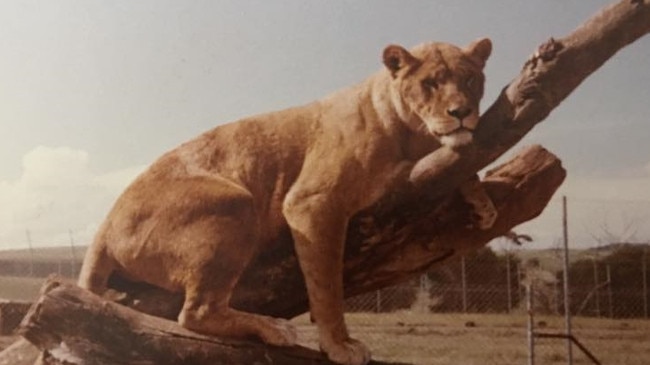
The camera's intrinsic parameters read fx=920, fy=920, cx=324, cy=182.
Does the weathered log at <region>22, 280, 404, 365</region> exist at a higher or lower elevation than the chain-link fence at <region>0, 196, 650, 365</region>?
higher

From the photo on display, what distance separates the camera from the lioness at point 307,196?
317 cm

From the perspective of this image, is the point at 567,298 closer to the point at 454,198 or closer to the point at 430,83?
the point at 454,198

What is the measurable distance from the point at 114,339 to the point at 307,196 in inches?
32.3

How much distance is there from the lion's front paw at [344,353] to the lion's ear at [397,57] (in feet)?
3.24

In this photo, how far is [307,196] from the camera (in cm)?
323

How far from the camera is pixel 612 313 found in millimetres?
3723

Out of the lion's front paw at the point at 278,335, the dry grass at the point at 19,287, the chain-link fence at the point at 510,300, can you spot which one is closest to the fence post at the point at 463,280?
the chain-link fence at the point at 510,300

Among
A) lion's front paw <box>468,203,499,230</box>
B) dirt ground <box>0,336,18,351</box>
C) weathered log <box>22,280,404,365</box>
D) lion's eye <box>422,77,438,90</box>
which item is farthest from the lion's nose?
dirt ground <box>0,336,18,351</box>

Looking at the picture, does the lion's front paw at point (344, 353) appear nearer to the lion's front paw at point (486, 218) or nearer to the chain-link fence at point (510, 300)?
the chain-link fence at point (510, 300)

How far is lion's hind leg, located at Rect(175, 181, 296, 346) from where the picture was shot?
3170 millimetres

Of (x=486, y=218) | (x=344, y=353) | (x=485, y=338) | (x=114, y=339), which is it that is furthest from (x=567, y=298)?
(x=114, y=339)

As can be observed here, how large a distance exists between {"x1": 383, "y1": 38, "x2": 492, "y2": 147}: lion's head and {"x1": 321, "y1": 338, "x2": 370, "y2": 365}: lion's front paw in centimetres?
79

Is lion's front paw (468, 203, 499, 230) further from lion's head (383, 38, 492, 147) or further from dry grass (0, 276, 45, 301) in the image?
dry grass (0, 276, 45, 301)

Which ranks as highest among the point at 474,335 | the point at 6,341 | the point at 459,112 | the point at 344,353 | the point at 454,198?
the point at 459,112
